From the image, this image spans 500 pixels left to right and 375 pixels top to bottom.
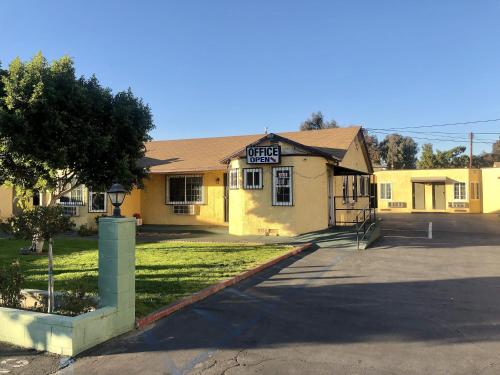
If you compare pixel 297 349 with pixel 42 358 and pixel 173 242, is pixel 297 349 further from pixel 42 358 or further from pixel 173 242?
pixel 173 242

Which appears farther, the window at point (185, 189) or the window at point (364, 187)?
the window at point (364, 187)

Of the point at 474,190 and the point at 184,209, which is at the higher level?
the point at 474,190

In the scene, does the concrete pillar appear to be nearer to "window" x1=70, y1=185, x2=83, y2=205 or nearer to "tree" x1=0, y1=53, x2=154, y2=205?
"tree" x1=0, y1=53, x2=154, y2=205

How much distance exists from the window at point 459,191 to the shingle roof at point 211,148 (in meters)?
16.5

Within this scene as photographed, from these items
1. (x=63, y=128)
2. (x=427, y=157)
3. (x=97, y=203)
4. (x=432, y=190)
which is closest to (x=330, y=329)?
(x=63, y=128)

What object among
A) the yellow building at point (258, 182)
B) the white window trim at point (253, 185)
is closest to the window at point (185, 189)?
the yellow building at point (258, 182)

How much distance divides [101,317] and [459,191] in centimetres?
3443

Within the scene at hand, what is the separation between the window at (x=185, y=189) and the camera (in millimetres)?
20609

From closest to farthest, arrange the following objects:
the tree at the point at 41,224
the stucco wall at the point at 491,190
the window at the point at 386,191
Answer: the tree at the point at 41,224 < the stucco wall at the point at 491,190 < the window at the point at 386,191

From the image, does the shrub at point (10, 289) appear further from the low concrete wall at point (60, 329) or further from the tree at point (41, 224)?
the low concrete wall at point (60, 329)

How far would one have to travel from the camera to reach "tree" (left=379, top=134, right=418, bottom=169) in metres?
58.2

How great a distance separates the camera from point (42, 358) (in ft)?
16.1

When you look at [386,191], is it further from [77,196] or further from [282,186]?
[77,196]

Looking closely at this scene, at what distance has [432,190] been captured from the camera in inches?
1396
